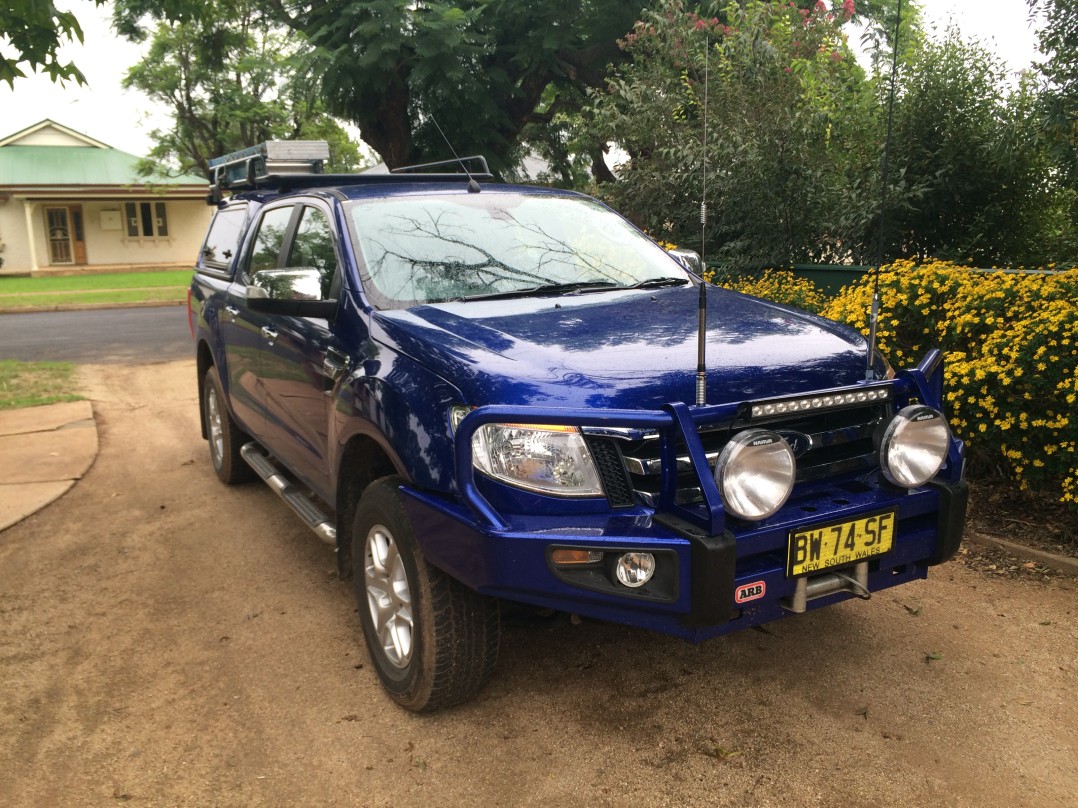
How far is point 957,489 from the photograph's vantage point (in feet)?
10.5

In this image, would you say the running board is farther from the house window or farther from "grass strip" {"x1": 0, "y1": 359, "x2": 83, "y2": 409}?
the house window

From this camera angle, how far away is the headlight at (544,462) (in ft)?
9.32

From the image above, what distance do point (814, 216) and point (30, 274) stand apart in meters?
33.2

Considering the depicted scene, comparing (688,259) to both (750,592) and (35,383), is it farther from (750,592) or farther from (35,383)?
(35,383)

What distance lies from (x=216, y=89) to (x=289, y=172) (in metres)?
21.5

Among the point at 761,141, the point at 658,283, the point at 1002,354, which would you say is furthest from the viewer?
the point at 761,141

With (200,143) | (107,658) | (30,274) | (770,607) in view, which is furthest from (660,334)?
(30,274)

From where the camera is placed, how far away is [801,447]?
314cm


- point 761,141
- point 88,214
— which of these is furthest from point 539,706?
point 88,214

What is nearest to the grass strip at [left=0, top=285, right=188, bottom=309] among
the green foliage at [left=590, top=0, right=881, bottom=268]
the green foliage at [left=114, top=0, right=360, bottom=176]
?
the green foliage at [left=114, top=0, right=360, bottom=176]

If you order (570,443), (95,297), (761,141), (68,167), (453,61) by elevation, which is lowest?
(95,297)

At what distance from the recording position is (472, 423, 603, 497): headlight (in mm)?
2840

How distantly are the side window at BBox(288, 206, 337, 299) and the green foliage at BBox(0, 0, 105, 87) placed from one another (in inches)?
116

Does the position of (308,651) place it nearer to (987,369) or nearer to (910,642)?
(910,642)
